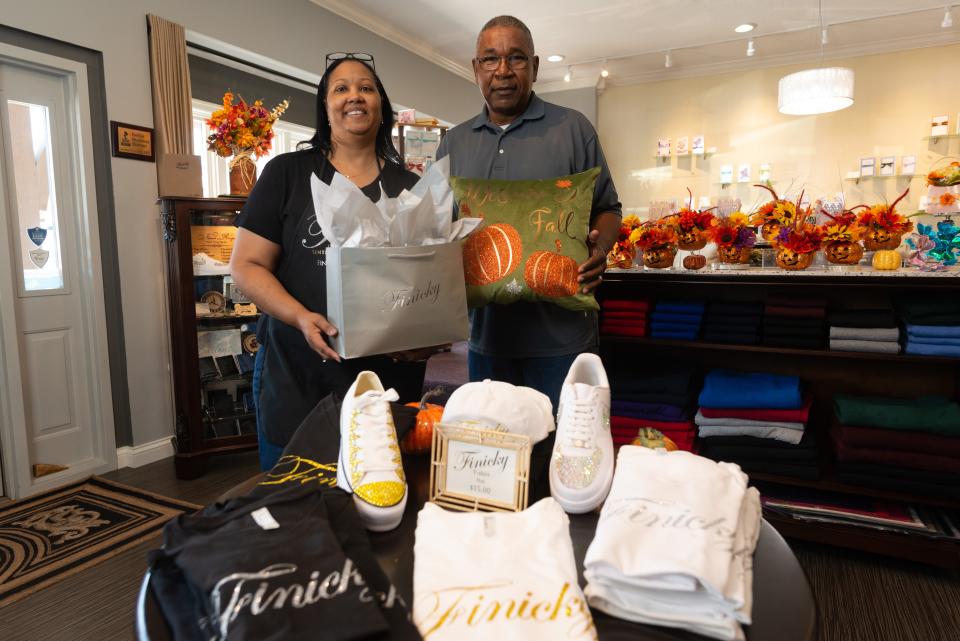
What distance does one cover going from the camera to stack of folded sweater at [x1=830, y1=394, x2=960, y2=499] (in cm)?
188

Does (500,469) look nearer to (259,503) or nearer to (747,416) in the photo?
(259,503)

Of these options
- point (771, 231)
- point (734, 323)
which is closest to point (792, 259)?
point (771, 231)

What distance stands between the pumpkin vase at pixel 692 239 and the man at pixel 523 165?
0.71 m

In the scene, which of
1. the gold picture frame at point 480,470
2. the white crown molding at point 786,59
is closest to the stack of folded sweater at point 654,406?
the gold picture frame at point 480,470

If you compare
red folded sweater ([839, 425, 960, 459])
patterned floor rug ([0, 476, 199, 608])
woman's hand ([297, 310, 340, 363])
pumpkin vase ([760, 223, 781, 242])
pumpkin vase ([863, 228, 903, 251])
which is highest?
pumpkin vase ([760, 223, 781, 242])

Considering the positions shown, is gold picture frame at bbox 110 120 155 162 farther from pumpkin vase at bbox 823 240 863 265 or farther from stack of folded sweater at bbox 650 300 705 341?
pumpkin vase at bbox 823 240 863 265

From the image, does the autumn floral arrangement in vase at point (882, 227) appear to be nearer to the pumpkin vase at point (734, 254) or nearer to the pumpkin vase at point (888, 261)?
the pumpkin vase at point (888, 261)

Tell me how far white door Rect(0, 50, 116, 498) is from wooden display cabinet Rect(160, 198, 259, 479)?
40 centimetres

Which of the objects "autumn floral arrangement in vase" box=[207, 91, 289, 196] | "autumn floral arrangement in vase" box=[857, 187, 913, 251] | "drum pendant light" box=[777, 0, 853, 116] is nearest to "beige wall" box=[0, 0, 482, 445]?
"autumn floral arrangement in vase" box=[207, 91, 289, 196]

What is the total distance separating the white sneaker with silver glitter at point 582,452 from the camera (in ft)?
2.76

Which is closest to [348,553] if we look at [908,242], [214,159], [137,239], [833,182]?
[908,242]

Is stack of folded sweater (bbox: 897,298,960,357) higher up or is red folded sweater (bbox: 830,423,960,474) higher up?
stack of folded sweater (bbox: 897,298,960,357)

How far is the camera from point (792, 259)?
7.08 feet

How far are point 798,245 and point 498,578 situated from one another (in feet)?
6.48
